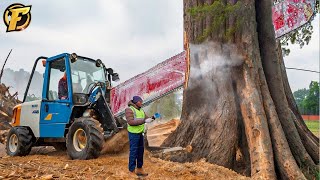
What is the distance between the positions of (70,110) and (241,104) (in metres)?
3.57

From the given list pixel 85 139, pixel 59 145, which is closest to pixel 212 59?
pixel 85 139

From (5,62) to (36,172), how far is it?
11280 millimetres

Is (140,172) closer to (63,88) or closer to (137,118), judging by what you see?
(137,118)

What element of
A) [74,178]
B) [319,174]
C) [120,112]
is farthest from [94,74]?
[319,174]

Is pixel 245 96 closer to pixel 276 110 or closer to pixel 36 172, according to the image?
pixel 276 110

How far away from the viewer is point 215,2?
22.9 feet

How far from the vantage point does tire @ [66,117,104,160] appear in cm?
696

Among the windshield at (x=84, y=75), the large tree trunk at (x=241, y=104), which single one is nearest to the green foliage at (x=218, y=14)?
the large tree trunk at (x=241, y=104)

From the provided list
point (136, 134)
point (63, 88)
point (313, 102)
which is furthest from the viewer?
point (313, 102)

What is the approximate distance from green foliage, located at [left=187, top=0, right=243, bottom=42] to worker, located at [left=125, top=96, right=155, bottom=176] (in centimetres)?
218

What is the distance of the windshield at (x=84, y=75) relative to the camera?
26.2 ft

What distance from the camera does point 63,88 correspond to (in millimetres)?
8070

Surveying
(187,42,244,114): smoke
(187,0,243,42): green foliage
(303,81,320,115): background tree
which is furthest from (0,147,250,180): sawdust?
(303,81,320,115): background tree

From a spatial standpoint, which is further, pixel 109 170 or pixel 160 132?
pixel 160 132
